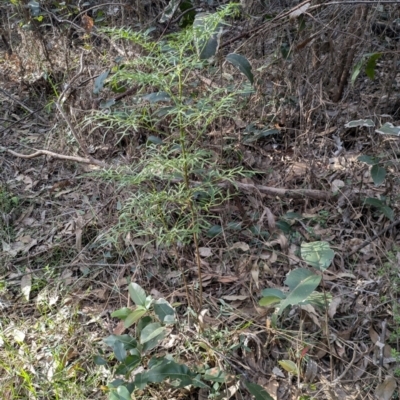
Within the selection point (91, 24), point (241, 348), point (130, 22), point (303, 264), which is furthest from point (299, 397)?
point (130, 22)

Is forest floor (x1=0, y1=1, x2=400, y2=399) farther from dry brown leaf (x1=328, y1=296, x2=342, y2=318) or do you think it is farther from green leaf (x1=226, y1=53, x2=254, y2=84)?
green leaf (x1=226, y1=53, x2=254, y2=84)

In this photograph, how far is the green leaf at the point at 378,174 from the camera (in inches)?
83.0

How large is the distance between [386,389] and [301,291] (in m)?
0.49

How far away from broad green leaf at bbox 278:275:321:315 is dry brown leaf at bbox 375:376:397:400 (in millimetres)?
463

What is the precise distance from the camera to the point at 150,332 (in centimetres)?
159

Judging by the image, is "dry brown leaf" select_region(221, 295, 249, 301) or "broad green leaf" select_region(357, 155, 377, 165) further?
"broad green leaf" select_region(357, 155, 377, 165)

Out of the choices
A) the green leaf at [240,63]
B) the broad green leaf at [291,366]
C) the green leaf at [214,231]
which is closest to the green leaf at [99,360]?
the broad green leaf at [291,366]

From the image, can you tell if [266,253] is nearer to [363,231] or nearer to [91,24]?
[363,231]

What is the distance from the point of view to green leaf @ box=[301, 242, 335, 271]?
150 cm

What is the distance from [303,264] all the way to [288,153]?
819 mm

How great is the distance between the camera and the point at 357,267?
2.05m

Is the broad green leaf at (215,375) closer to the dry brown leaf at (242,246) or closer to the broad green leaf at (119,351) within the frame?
the broad green leaf at (119,351)

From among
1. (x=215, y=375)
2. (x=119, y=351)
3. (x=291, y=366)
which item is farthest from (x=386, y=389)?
(x=119, y=351)

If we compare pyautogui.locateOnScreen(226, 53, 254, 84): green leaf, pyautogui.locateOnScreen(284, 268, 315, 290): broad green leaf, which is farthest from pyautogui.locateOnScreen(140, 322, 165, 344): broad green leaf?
pyautogui.locateOnScreen(226, 53, 254, 84): green leaf
